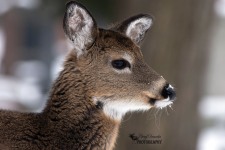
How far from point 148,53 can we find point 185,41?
0.54 meters

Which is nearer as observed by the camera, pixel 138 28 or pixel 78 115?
pixel 78 115

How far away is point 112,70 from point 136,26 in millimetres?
559

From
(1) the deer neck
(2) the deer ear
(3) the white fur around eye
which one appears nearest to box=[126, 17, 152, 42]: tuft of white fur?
(2) the deer ear

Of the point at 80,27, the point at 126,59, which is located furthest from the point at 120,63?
the point at 80,27

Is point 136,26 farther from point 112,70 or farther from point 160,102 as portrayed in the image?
point 160,102

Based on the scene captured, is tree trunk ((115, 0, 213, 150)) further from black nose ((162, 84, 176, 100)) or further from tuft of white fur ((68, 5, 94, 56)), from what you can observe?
black nose ((162, 84, 176, 100))

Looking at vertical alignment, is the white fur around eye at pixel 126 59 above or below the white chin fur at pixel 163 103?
above

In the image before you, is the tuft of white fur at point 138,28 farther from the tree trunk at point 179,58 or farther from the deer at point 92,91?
the tree trunk at point 179,58

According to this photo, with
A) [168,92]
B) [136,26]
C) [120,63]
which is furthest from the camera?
[136,26]

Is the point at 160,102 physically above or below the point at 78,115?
above

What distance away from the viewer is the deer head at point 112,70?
5965mm

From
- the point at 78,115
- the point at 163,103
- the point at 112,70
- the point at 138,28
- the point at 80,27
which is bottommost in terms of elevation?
the point at 78,115

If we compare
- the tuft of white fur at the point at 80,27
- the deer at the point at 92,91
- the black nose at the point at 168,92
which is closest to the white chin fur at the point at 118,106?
the deer at the point at 92,91

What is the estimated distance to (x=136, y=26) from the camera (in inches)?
253
